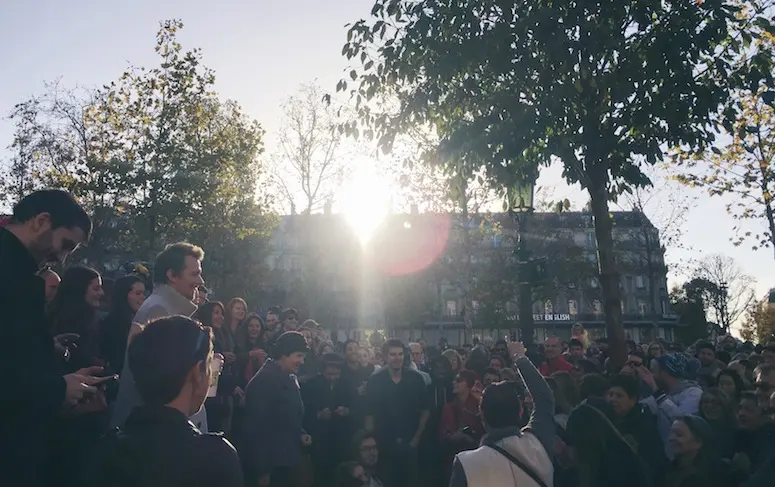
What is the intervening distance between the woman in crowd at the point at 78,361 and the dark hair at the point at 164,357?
1186 mm

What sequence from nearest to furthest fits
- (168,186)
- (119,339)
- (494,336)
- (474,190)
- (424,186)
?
1. (119,339)
2. (168,186)
3. (474,190)
4. (424,186)
5. (494,336)

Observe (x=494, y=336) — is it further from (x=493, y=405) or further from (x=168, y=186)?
(x=493, y=405)

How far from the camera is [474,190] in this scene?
2667cm

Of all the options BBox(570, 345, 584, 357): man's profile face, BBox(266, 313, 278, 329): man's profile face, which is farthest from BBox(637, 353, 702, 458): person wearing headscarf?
BBox(266, 313, 278, 329): man's profile face

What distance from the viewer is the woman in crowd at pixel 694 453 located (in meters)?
4.93

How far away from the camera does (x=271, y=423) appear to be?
6.31 m

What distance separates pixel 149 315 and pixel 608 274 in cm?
750

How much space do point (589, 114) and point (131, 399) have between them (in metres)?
7.41

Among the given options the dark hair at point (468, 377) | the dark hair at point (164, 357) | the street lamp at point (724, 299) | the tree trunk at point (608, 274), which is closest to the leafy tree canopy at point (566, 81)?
the tree trunk at point (608, 274)

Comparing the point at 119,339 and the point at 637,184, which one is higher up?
the point at 637,184

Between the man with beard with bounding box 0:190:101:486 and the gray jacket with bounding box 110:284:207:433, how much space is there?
0.39 meters

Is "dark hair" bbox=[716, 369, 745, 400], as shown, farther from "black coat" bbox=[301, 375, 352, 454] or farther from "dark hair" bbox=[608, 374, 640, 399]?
"black coat" bbox=[301, 375, 352, 454]

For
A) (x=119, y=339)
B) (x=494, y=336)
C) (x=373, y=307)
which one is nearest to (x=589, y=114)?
(x=119, y=339)

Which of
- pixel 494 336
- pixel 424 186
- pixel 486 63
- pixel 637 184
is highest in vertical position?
pixel 424 186
